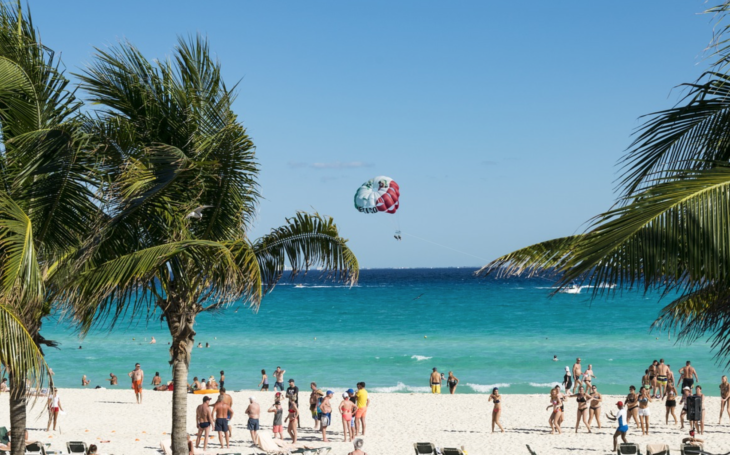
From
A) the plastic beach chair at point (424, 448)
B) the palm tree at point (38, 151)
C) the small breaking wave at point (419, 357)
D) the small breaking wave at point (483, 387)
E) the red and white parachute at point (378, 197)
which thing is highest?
the red and white parachute at point (378, 197)

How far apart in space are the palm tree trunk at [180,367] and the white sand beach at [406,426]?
5.60 m

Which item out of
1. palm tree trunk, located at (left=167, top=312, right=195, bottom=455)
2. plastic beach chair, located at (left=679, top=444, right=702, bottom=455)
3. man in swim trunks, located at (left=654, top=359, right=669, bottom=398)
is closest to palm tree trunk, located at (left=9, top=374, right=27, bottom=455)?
palm tree trunk, located at (left=167, top=312, right=195, bottom=455)

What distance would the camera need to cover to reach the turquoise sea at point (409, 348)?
120 feet

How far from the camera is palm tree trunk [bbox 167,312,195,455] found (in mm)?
9977

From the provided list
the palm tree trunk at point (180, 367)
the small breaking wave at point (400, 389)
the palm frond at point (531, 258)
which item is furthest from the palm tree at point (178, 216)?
the small breaking wave at point (400, 389)

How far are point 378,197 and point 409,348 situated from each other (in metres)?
25.5

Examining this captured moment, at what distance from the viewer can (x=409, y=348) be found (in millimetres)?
51312

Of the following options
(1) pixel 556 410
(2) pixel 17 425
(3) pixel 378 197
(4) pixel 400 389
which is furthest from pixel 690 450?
(4) pixel 400 389

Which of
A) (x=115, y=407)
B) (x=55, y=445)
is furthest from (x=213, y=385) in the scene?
(x=55, y=445)

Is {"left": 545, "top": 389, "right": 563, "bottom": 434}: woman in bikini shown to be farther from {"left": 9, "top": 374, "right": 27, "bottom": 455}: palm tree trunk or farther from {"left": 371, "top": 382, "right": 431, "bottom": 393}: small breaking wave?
{"left": 9, "top": 374, "right": 27, "bottom": 455}: palm tree trunk

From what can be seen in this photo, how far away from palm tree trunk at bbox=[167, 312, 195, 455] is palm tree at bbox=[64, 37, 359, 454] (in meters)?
0.01

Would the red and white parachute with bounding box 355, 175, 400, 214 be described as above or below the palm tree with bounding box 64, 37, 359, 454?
above

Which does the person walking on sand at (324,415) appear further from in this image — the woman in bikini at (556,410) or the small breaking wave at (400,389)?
the small breaking wave at (400,389)

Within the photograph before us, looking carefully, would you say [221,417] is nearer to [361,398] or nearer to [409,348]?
[361,398]
